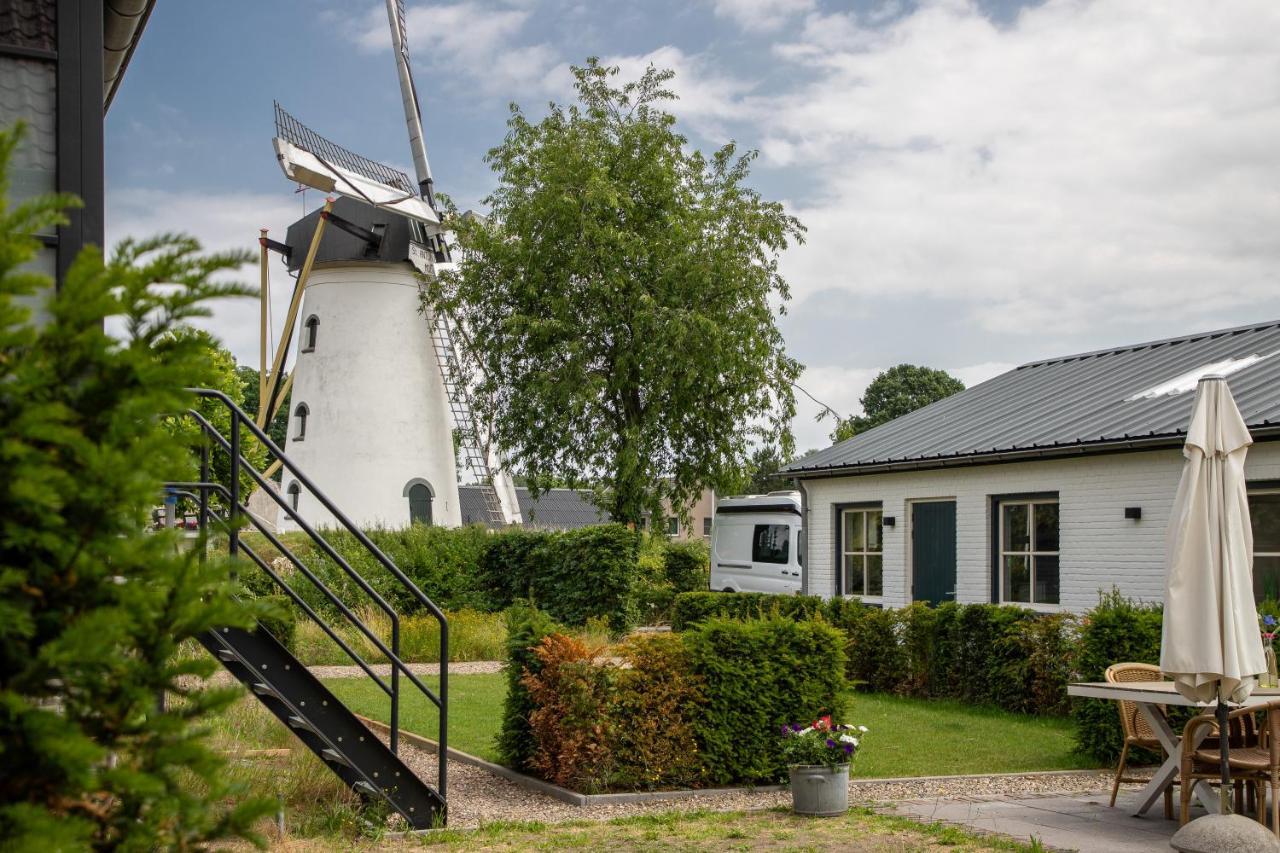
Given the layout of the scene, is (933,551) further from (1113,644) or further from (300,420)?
(300,420)

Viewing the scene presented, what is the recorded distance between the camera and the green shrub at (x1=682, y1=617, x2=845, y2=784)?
9844mm

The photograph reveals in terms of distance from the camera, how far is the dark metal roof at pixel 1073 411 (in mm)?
14367

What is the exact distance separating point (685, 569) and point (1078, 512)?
16820 mm

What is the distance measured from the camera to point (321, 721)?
7.55 metres

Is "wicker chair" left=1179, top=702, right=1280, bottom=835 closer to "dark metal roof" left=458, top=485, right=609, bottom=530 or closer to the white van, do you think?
the white van

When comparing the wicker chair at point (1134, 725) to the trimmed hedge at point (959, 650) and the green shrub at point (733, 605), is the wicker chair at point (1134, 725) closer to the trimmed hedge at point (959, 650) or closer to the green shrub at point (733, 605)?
the trimmed hedge at point (959, 650)

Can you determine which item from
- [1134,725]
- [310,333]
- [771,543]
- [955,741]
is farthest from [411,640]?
[310,333]

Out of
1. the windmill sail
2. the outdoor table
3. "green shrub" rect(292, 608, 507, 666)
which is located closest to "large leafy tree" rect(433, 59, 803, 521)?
the windmill sail

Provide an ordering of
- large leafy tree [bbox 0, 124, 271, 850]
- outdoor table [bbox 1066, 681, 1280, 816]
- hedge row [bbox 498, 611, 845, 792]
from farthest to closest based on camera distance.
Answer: hedge row [bbox 498, 611, 845, 792], outdoor table [bbox 1066, 681, 1280, 816], large leafy tree [bbox 0, 124, 271, 850]

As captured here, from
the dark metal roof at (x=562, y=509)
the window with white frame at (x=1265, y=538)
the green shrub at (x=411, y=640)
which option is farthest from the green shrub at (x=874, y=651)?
the dark metal roof at (x=562, y=509)

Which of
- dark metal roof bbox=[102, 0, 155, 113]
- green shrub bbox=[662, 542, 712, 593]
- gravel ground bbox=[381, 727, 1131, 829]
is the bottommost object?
gravel ground bbox=[381, 727, 1131, 829]

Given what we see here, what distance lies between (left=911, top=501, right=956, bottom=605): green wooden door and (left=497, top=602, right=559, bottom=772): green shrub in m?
8.63

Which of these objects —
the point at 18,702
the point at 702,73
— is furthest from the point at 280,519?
the point at 18,702

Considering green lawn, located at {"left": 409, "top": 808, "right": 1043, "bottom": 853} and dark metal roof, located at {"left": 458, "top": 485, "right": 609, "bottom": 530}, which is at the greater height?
dark metal roof, located at {"left": 458, "top": 485, "right": 609, "bottom": 530}
